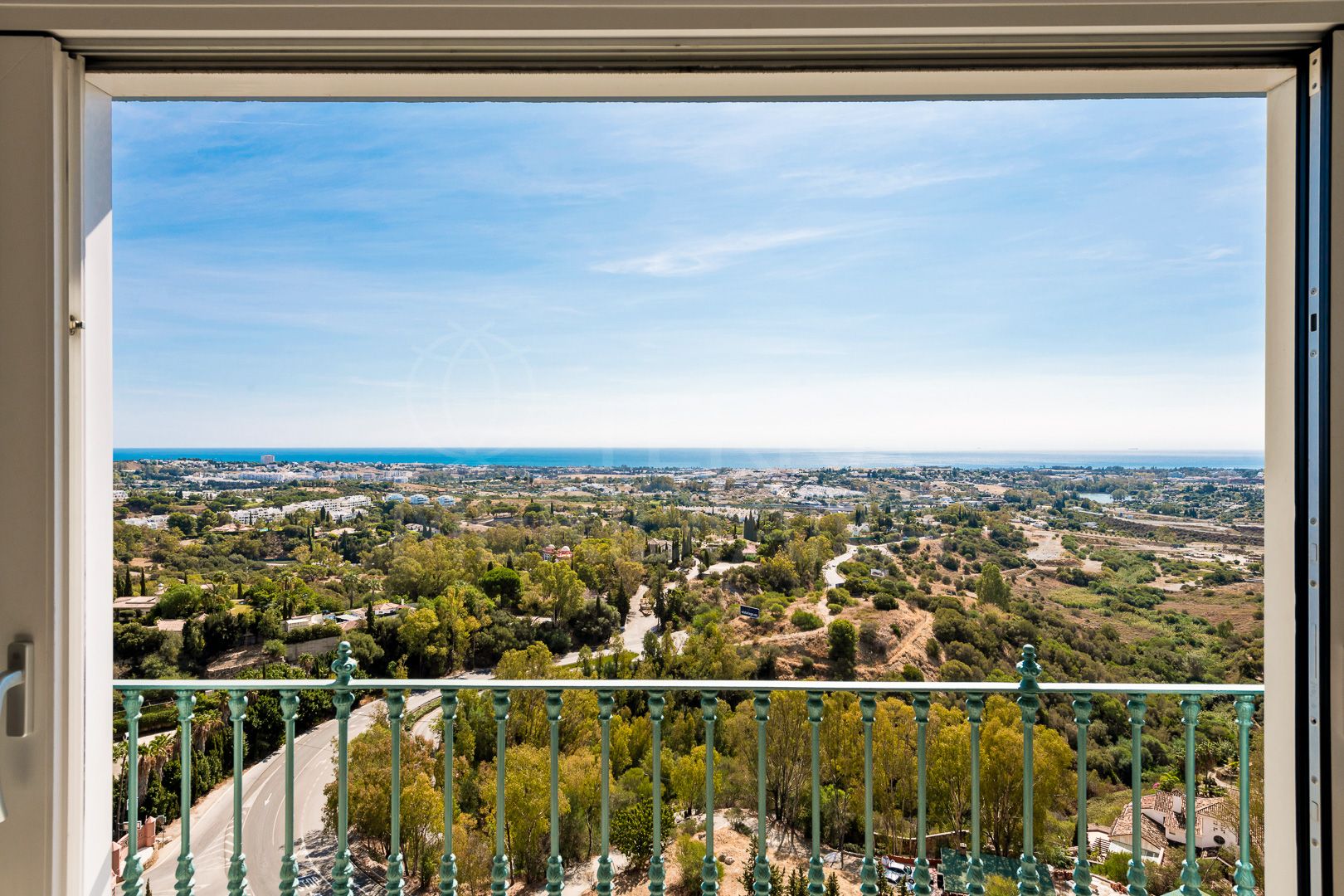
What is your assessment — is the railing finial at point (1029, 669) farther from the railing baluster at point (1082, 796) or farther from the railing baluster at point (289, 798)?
the railing baluster at point (289, 798)

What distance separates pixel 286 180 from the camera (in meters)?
1.43

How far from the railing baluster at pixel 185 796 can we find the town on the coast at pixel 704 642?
0.10 feet

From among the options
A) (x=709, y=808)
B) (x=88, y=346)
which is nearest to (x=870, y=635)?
(x=709, y=808)

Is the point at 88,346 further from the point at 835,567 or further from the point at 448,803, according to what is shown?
the point at 835,567

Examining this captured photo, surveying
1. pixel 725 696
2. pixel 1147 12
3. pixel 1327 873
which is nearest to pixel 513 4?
pixel 1147 12

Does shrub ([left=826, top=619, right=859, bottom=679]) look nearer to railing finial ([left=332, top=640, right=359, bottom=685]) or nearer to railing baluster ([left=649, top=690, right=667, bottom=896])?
railing baluster ([left=649, top=690, right=667, bottom=896])

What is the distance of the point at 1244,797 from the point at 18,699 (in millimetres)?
2504

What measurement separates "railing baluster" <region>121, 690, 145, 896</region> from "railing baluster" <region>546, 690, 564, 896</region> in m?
0.92

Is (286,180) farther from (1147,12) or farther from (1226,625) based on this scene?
(1226,625)

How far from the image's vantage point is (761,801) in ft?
4.52

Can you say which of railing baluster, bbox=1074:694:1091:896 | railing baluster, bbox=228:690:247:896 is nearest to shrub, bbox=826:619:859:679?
railing baluster, bbox=1074:694:1091:896

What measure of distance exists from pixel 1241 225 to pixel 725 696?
1.74 m

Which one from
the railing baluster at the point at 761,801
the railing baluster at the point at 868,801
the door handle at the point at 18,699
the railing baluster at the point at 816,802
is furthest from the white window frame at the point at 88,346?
the railing baluster at the point at 761,801

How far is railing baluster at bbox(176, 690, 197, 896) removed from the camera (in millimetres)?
1313
